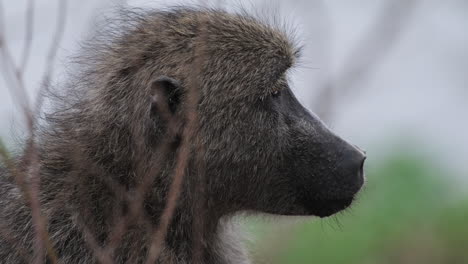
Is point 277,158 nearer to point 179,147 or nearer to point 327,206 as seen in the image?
point 327,206

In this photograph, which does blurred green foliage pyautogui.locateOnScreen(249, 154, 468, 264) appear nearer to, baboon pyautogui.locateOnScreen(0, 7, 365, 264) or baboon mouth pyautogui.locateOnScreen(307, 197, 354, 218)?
baboon mouth pyautogui.locateOnScreen(307, 197, 354, 218)

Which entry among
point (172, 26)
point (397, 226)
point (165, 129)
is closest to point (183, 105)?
point (165, 129)

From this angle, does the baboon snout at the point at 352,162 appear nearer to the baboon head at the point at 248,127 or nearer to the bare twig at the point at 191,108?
the baboon head at the point at 248,127

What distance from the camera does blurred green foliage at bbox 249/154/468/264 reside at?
966 centimetres

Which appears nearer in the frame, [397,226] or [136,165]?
[136,165]

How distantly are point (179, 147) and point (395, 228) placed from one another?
5919 millimetres

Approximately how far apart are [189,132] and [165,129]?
261 millimetres

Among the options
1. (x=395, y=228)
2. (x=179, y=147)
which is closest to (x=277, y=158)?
(x=179, y=147)

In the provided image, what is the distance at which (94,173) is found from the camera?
4.38m

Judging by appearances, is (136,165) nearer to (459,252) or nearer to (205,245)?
(205,245)

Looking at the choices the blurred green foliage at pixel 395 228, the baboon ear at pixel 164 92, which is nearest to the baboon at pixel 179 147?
the baboon ear at pixel 164 92

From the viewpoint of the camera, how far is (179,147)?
435cm

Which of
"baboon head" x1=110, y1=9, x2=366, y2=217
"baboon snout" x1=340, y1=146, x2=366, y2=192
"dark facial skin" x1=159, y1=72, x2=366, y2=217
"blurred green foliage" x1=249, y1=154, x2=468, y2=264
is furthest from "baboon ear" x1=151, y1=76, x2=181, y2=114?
"blurred green foliage" x1=249, y1=154, x2=468, y2=264

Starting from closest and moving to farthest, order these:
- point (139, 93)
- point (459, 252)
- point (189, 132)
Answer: point (189, 132) → point (139, 93) → point (459, 252)
